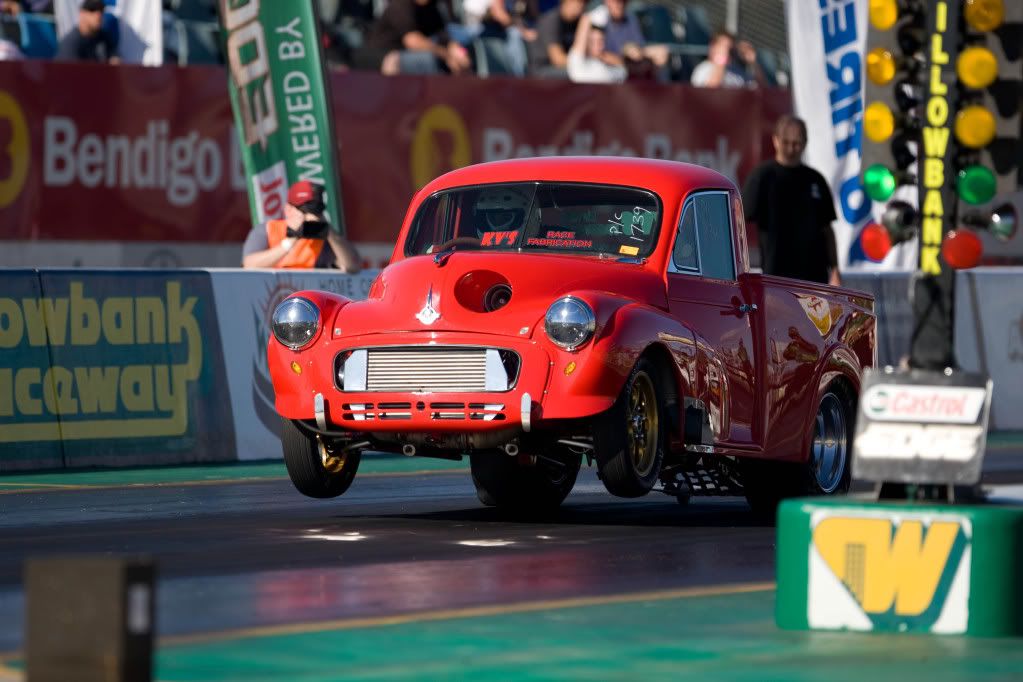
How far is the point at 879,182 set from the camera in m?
8.32

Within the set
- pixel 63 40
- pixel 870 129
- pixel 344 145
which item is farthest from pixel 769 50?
pixel 870 129

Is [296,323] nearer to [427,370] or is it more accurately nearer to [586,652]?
[427,370]

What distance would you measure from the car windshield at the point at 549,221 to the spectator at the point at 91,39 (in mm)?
7875

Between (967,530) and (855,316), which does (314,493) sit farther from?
(967,530)

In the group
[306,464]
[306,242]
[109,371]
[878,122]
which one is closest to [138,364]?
[109,371]

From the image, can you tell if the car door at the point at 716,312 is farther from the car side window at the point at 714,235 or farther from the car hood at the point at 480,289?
the car hood at the point at 480,289

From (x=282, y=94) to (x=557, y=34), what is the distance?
6.97 metres

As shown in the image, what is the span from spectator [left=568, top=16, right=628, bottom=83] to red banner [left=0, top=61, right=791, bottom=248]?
97cm

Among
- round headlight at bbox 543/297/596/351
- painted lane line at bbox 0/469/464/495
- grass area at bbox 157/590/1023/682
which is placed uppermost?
round headlight at bbox 543/297/596/351

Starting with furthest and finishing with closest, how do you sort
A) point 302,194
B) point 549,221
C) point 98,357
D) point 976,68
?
point 302,194
point 98,357
point 549,221
point 976,68

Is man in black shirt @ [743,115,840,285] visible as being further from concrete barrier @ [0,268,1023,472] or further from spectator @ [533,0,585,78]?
spectator @ [533,0,585,78]

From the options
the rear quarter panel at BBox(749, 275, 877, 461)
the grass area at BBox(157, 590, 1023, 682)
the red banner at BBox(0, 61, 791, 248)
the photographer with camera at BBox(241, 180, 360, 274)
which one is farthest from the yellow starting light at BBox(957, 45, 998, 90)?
the red banner at BBox(0, 61, 791, 248)

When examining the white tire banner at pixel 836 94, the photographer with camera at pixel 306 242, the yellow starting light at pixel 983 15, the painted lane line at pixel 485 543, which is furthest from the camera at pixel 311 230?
the yellow starting light at pixel 983 15

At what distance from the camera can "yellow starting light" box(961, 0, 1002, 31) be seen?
818cm
